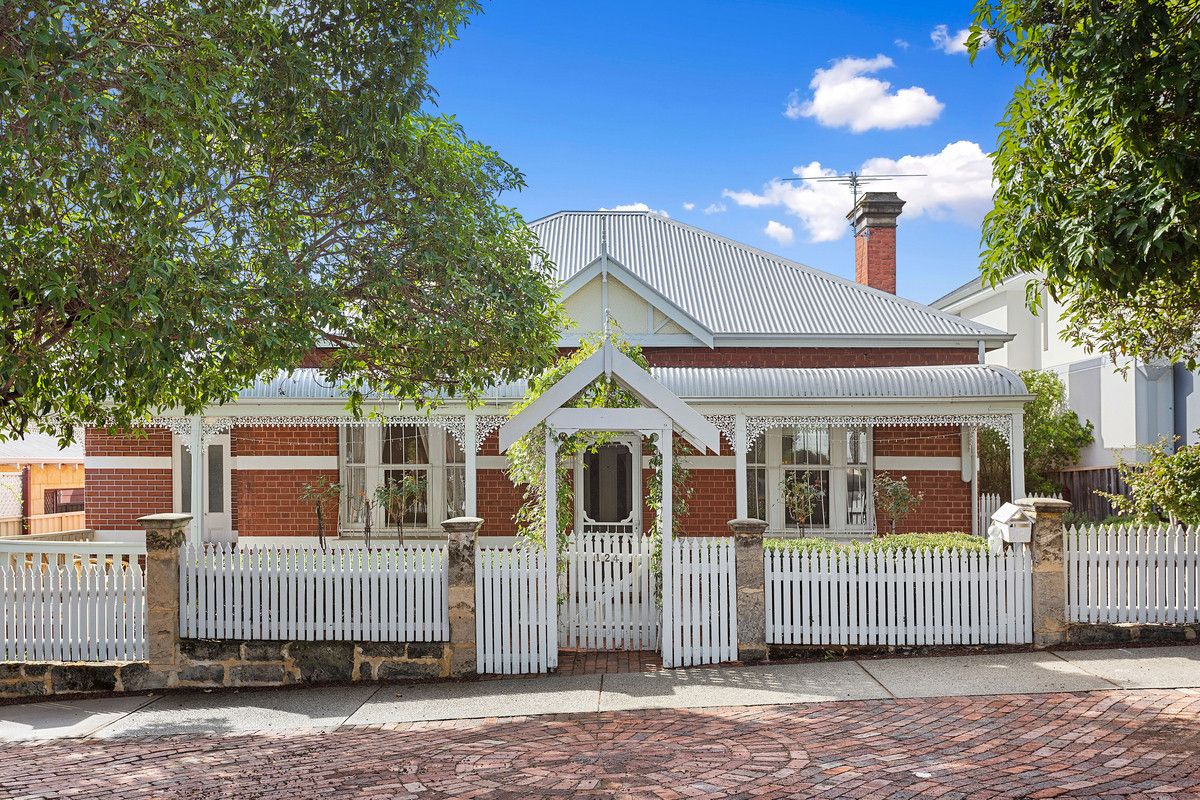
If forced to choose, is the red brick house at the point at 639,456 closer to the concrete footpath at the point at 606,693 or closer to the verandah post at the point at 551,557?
the verandah post at the point at 551,557

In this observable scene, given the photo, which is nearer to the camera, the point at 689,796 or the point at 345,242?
the point at 689,796

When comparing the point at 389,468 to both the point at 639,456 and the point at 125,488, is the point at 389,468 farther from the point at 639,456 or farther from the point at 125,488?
the point at 125,488

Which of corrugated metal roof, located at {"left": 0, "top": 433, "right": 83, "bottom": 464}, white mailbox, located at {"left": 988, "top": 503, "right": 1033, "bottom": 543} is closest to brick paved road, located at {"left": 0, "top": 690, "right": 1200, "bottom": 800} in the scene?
white mailbox, located at {"left": 988, "top": 503, "right": 1033, "bottom": 543}

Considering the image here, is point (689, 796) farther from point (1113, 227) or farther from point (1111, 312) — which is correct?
point (1111, 312)

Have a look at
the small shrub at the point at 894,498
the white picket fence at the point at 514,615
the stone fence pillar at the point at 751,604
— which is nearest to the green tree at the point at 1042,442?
the small shrub at the point at 894,498

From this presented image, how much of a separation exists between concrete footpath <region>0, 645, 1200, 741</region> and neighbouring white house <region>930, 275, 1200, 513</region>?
6926 millimetres

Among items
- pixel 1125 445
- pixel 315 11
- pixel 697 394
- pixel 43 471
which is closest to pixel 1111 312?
pixel 697 394

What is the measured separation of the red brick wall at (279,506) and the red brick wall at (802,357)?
5941mm

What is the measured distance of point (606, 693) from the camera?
8.67 m

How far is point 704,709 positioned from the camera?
8102 mm

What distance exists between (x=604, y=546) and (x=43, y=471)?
21471 mm

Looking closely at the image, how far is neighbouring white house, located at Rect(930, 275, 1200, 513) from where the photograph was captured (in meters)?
18.3

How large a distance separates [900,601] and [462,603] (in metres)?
4.07

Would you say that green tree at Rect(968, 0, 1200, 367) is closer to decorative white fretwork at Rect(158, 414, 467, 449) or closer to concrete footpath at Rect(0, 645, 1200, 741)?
concrete footpath at Rect(0, 645, 1200, 741)
